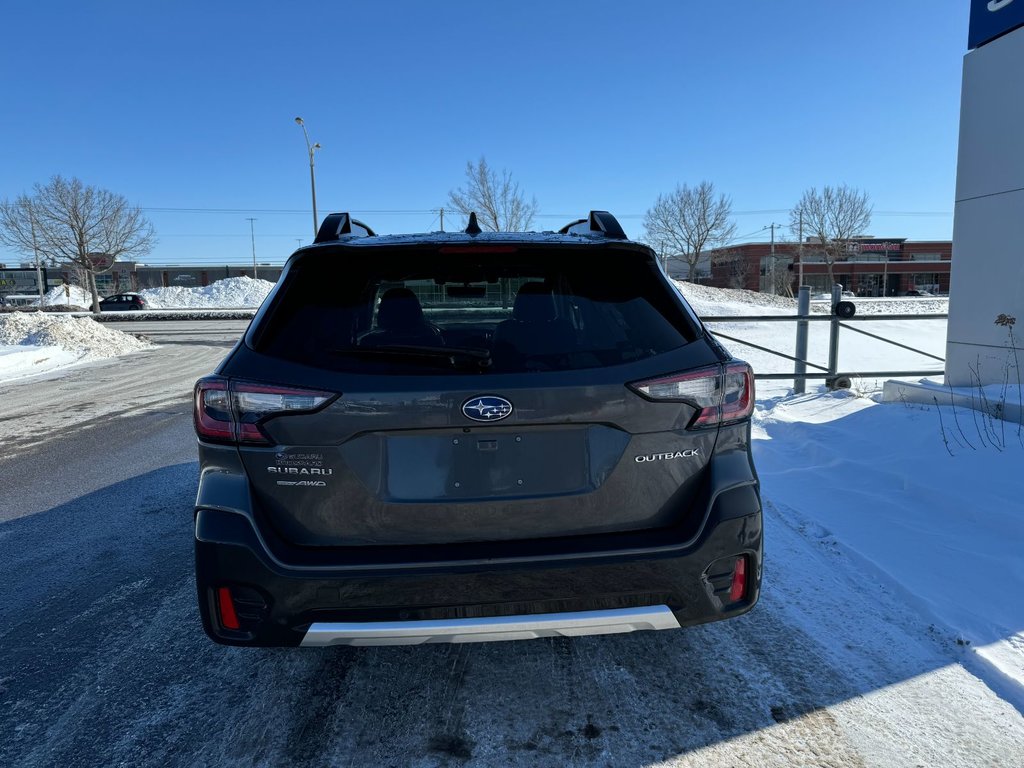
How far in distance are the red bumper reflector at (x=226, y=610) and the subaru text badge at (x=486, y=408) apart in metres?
1.02

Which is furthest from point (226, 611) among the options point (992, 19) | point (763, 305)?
point (763, 305)

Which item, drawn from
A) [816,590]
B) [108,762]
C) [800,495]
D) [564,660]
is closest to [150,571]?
[108,762]

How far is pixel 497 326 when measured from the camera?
8.38ft

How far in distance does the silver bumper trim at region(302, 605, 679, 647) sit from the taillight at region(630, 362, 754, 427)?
27.4 inches

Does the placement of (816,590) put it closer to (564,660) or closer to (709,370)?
(564,660)

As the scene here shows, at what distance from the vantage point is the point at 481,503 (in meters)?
2.18

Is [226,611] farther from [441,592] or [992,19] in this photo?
[992,19]

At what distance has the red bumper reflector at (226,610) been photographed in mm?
2215

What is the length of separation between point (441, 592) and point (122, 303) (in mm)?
57250

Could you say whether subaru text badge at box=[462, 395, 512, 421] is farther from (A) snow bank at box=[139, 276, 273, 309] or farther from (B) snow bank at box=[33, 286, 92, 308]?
(B) snow bank at box=[33, 286, 92, 308]

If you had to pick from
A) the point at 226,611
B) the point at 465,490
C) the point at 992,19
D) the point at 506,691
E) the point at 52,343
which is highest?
the point at 992,19

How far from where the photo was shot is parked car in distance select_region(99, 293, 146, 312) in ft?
165

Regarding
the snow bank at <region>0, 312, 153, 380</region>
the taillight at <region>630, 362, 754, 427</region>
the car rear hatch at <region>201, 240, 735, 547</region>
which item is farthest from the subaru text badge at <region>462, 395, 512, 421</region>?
the snow bank at <region>0, 312, 153, 380</region>

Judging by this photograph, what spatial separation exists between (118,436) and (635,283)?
737 centimetres
